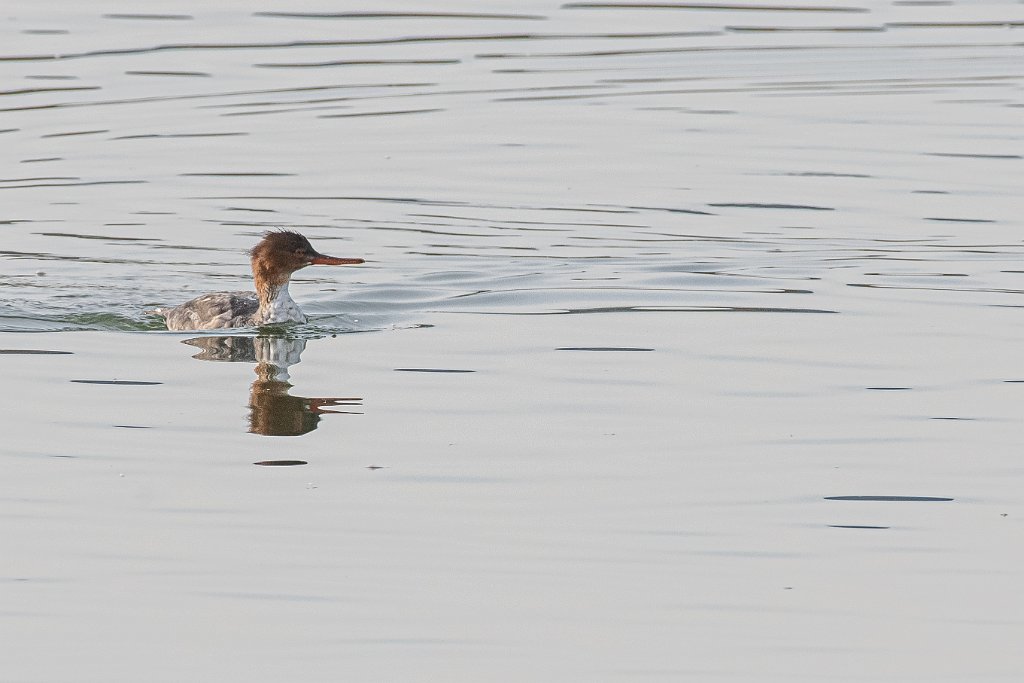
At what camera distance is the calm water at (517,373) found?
718 centimetres

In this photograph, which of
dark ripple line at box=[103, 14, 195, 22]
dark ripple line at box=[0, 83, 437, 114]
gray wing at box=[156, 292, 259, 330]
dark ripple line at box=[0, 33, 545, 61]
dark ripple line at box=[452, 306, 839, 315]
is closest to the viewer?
gray wing at box=[156, 292, 259, 330]

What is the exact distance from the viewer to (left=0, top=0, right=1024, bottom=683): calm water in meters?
7.18

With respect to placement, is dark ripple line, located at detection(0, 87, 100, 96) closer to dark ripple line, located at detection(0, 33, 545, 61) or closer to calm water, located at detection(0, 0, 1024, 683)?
calm water, located at detection(0, 0, 1024, 683)

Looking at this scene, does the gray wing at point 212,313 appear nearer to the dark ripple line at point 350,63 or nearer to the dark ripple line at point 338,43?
the dark ripple line at point 350,63

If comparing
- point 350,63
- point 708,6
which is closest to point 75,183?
point 350,63

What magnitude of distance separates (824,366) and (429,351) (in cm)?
240

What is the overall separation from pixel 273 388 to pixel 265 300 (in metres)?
1.90

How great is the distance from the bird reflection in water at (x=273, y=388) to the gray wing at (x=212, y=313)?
0.56 feet

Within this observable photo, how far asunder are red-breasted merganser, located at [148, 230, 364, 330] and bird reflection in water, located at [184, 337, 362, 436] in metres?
0.20

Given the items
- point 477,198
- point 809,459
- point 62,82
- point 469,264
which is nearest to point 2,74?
point 62,82

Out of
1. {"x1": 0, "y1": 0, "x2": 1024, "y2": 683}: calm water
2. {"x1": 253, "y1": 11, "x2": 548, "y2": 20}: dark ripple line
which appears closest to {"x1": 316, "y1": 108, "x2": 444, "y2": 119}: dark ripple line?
{"x1": 0, "y1": 0, "x2": 1024, "y2": 683}: calm water

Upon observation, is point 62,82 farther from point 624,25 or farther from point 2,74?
point 624,25

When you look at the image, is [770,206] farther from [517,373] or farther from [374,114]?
[374,114]

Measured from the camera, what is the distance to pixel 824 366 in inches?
444
